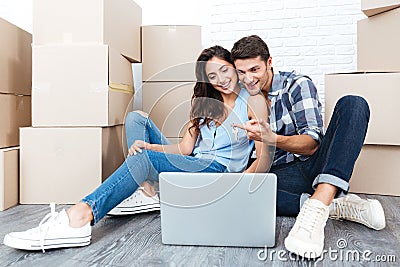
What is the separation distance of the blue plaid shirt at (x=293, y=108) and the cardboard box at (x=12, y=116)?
1.03m

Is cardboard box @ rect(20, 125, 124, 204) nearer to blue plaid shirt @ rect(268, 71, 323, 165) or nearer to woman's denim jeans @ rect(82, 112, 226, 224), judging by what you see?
woman's denim jeans @ rect(82, 112, 226, 224)

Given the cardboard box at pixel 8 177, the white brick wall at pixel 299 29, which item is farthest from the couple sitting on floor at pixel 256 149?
the white brick wall at pixel 299 29

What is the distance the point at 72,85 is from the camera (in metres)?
1.85

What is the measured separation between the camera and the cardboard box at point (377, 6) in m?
1.96

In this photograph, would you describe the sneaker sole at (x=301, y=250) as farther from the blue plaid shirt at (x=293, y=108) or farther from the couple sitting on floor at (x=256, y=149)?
the blue plaid shirt at (x=293, y=108)

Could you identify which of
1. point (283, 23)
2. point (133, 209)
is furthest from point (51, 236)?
point (283, 23)

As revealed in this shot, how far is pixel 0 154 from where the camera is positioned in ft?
5.81

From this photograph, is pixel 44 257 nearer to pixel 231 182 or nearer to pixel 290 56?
pixel 231 182

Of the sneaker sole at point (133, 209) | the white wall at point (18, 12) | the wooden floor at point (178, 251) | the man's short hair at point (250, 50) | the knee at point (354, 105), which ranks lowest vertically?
the wooden floor at point (178, 251)

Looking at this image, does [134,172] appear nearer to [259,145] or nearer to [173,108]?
[173,108]

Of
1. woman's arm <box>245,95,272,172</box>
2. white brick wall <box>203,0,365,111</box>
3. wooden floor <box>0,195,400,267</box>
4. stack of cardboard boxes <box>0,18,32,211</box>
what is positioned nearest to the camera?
wooden floor <box>0,195,400,267</box>

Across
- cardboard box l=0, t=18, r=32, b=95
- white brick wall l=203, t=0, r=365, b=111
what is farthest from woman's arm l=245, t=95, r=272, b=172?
white brick wall l=203, t=0, r=365, b=111

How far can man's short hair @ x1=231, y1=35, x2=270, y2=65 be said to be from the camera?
1.42 metres

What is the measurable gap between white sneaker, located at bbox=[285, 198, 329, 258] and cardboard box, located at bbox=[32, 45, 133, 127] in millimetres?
890
